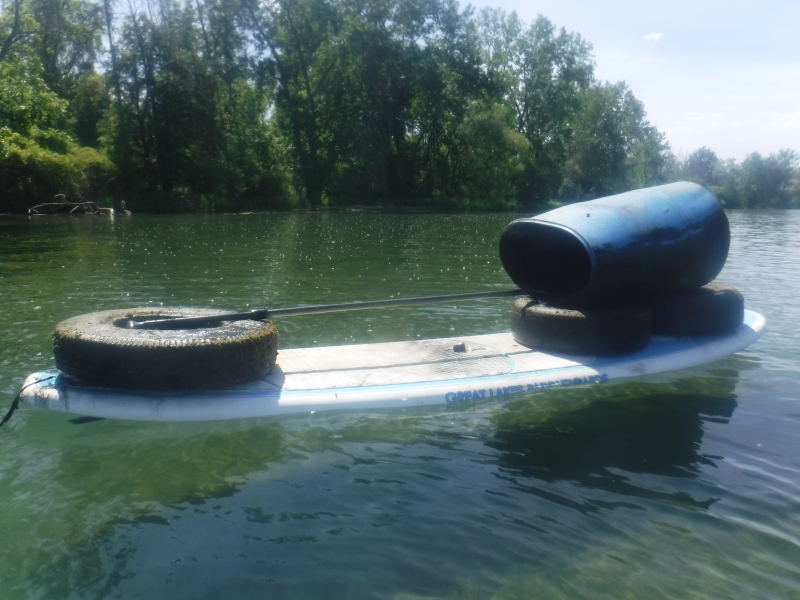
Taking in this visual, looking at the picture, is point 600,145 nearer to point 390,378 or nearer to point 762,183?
point 762,183

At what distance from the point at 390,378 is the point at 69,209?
40742 mm

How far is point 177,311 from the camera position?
652 centimetres

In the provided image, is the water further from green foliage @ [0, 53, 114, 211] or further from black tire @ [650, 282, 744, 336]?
green foliage @ [0, 53, 114, 211]

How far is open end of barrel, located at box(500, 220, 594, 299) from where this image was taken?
7598 mm

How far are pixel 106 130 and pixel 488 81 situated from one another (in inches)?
1264

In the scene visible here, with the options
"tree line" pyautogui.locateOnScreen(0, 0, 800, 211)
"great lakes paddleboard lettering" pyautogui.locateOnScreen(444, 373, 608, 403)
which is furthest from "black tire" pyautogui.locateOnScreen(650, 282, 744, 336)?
"tree line" pyautogui.locateOnScreen(0, 0, 800, 211)

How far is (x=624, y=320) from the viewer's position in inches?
268

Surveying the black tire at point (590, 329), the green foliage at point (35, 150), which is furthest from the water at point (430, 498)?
the green foliage at point (35, 150)

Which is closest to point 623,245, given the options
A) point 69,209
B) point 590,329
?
point 590,329

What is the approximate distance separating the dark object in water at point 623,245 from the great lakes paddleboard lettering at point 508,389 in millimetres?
990

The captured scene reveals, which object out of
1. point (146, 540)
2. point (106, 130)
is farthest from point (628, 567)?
point (106, 130)

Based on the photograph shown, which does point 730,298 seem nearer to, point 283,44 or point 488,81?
point 283,44

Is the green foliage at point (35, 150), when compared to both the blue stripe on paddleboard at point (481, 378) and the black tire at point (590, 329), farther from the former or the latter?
the black tire at point (590, 329)

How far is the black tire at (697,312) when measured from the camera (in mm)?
7445
